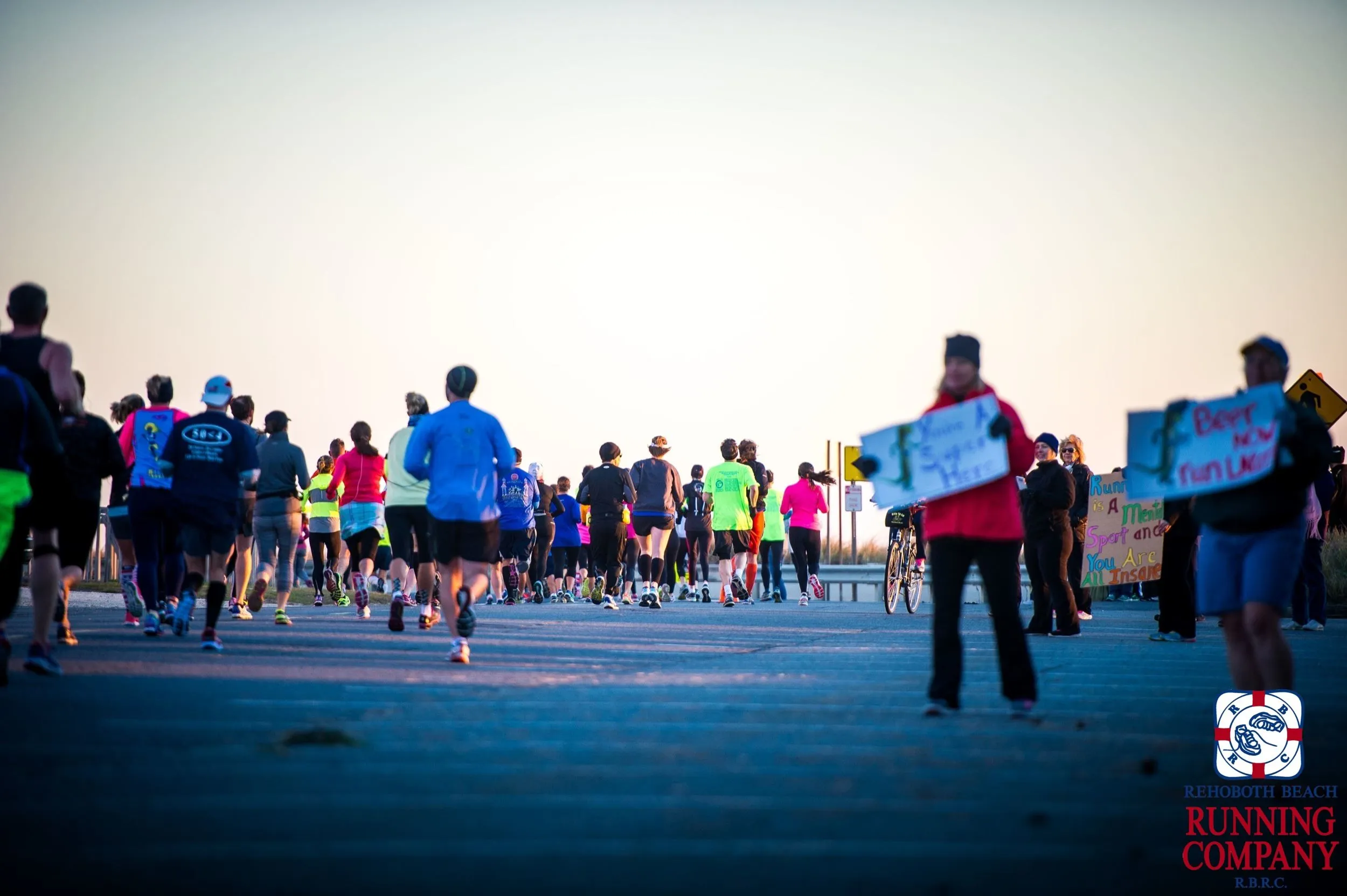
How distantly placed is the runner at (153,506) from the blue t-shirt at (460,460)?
92.0 inches

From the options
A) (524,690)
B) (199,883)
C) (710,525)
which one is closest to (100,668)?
(524,690)

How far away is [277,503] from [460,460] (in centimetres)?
527

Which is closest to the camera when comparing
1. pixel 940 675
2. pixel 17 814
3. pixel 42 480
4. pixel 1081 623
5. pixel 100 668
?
pixel 17 814

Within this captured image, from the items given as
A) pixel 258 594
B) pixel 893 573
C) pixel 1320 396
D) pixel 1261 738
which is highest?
pixel 1320 396

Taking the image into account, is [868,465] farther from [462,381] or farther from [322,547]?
[322,547]

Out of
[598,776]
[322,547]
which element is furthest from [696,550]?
[598,776]

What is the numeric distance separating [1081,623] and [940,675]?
11697 mm

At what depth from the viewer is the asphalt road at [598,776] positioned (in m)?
4.23

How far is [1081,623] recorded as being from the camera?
744 inches

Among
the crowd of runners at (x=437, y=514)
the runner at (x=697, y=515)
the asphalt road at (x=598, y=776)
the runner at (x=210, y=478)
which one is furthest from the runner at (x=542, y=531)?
the asphalt road at (x=598, y=776)

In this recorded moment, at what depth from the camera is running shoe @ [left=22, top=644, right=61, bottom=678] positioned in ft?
29.3

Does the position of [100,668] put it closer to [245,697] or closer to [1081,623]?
[245,697]

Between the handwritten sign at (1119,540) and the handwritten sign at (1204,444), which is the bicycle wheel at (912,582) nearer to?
the handwritten sign at (1119,540)

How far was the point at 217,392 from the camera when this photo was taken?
40.2 ft
